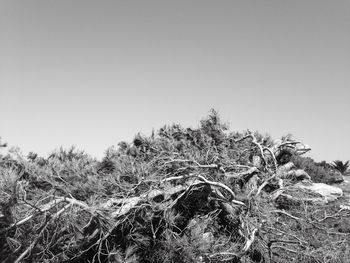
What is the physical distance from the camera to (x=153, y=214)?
17.2 ft

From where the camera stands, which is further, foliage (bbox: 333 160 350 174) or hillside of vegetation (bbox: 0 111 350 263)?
foliage (bbox: 333 160 350 174)

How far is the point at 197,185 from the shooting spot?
6.03 meters

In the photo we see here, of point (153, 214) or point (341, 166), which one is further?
point (341, 166)

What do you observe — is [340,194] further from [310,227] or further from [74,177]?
[74,177]

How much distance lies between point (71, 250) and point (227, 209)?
2979 mm

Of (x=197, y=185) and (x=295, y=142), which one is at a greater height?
(x=295, y=142)

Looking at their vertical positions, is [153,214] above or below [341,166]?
below

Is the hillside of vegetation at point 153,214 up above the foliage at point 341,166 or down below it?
below

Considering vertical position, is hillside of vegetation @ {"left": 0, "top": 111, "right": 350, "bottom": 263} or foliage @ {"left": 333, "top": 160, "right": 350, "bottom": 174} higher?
foliage @ {"left": 333, "top": 160, "right": 350, "bottom": 174}

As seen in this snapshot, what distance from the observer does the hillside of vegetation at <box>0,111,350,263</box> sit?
13.9 ft

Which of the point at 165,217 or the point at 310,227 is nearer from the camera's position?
the point at 165,217

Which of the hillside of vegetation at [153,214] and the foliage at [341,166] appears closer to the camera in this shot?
the hillside of vegetation at [153,214]

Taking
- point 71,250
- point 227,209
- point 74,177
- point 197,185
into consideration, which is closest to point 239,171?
point 227,209

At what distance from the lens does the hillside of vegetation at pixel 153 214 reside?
423 centimetres
